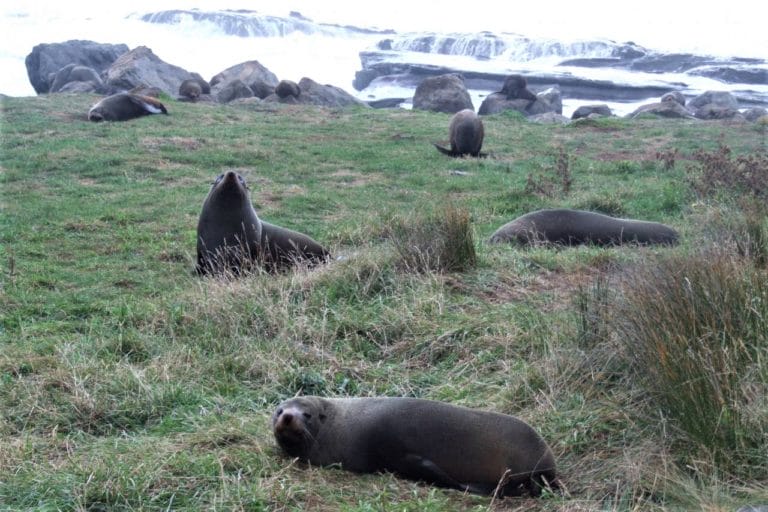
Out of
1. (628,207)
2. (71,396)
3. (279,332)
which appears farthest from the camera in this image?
(628,207)

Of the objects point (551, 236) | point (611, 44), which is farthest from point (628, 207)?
point (611, 44)

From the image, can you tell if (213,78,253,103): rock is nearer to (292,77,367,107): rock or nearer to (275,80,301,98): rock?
(275,80,301,98): rock

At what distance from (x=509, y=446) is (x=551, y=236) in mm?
5921

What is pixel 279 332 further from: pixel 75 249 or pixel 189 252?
pixel 75 249

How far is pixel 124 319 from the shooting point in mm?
7066

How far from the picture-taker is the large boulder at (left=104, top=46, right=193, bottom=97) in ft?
99.1

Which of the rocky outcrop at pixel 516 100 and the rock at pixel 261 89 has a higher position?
the rock at pixel 261 89

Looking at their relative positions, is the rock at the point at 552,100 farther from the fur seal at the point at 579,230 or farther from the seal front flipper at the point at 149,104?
the fur seal at the point at 579,230

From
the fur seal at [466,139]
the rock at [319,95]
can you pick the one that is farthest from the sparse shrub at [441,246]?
the rock at [319,95]

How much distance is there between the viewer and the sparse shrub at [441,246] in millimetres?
7531

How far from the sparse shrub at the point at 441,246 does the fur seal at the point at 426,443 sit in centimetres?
256

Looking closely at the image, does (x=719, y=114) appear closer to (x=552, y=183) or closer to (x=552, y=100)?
(x=552, y=100)

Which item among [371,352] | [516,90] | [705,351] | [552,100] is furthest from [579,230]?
[552,100]

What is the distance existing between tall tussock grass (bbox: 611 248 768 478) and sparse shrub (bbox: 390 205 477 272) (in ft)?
7.29
